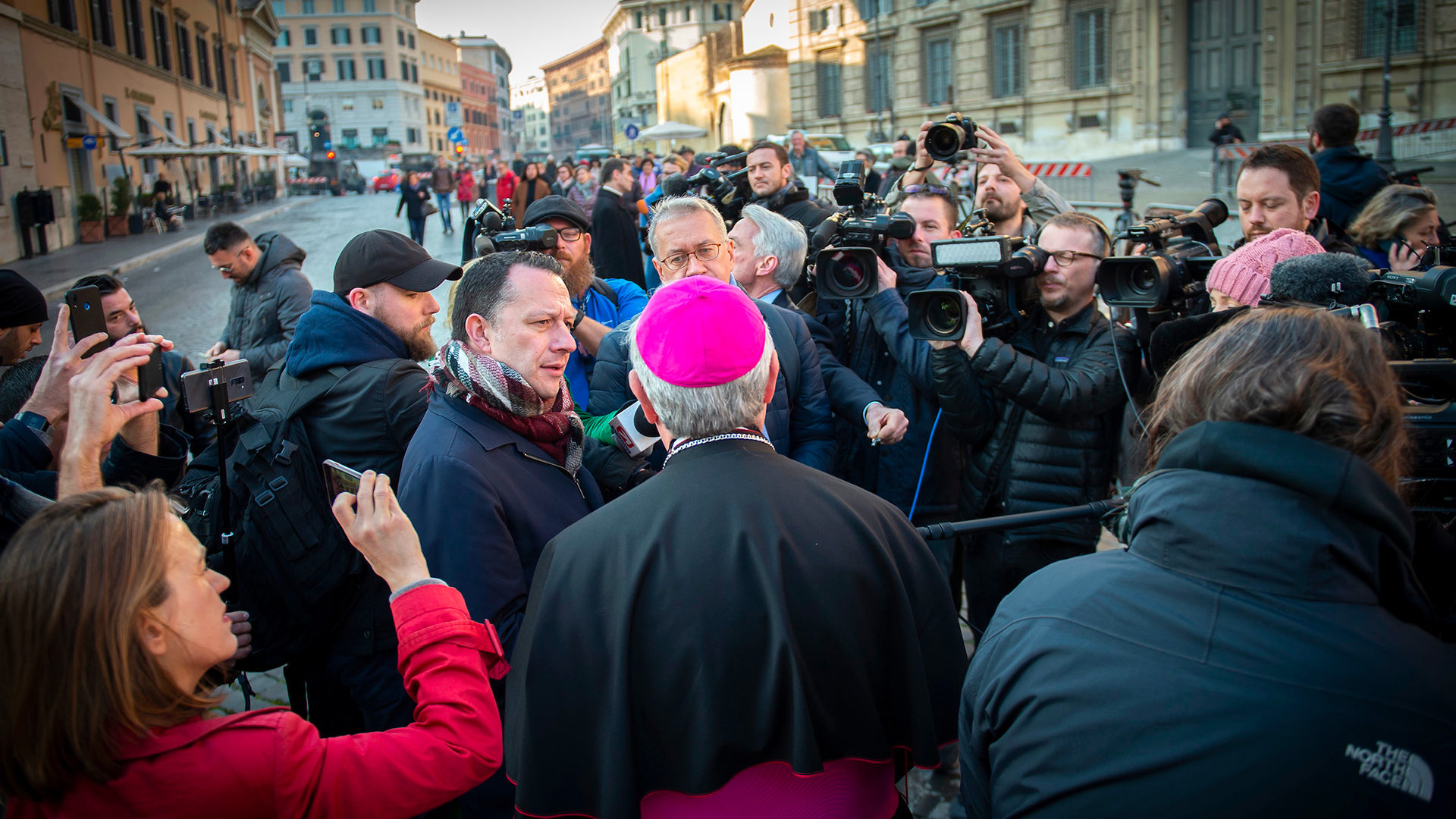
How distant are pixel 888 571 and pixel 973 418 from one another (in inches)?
66.3

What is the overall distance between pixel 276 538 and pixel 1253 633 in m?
2.38

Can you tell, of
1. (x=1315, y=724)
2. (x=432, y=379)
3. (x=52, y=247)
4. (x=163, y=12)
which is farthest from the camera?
(x=163, y=12)

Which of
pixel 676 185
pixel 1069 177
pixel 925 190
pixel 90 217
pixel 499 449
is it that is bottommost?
pixel 499 449

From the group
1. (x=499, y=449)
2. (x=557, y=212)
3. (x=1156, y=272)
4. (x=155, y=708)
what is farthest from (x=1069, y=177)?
(x=155, y=708)

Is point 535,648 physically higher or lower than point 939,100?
lower

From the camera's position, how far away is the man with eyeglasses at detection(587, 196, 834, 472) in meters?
3.04

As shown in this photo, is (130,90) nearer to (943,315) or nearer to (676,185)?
(676,185)

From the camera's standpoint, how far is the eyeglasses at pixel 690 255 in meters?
3.33

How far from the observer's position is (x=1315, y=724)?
1130 millimetres

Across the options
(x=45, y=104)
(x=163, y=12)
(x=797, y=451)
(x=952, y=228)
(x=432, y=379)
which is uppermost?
(x=163, y=12)

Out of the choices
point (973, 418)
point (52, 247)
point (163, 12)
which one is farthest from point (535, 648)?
point (163, 12)

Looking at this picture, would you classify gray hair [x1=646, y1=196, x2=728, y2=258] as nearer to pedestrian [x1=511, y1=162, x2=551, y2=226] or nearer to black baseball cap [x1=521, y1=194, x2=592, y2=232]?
black baseball cap [x1=521, y1=194, x2=592, y2=232]

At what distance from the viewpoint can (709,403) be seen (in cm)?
160

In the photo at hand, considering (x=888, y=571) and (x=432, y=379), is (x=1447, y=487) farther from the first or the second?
(x=432, y=379)
